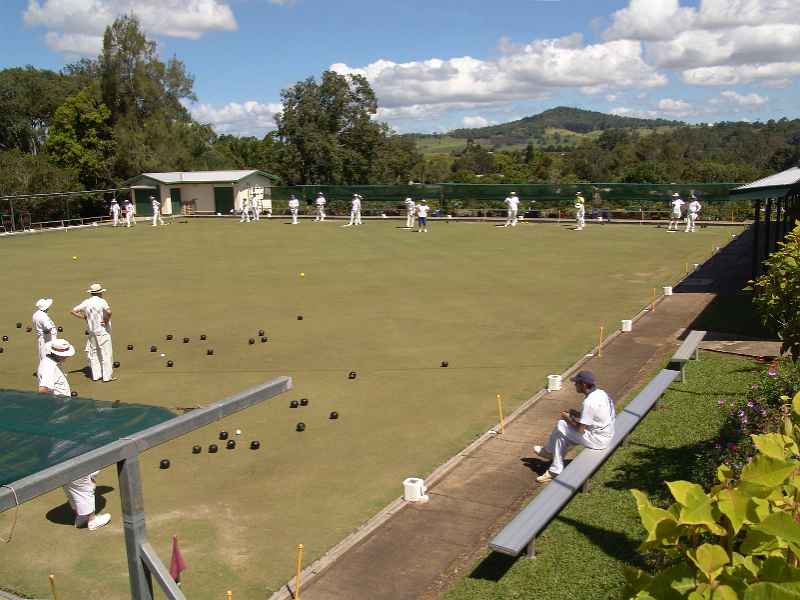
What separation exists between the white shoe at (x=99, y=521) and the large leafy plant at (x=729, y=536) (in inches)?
294

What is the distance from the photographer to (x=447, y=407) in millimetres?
12117

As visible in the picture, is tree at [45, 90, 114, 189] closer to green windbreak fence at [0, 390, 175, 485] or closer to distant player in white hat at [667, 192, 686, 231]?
distant player in white hat at [667, 192, 686, 231]

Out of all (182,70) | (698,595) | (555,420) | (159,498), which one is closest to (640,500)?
(698,595)

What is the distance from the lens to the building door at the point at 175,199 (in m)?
53.8

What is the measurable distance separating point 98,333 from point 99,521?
6.01 m

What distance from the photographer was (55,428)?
19.1ft

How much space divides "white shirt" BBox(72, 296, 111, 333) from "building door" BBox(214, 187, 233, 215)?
133 ft

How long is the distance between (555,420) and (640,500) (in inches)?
356

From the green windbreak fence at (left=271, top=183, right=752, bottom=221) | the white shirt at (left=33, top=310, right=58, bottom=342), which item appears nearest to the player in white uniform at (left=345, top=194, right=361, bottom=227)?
the green windbreak fence at (left=271, top=183, right=752, bottom=221)

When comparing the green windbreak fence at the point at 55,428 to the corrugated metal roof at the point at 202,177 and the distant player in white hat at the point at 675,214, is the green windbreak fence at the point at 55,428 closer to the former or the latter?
the distant player in white hat at the point at 675,214

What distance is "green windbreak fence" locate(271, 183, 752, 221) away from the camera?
42.1m

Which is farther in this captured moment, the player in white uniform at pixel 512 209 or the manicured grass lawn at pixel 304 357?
the player in white uniform at pixel 512 209

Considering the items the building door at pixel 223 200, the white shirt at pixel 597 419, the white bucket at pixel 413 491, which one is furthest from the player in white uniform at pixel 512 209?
the white bucket at pixel 413 491

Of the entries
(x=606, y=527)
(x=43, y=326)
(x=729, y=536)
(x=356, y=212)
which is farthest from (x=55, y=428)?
(x=356, y=212)
